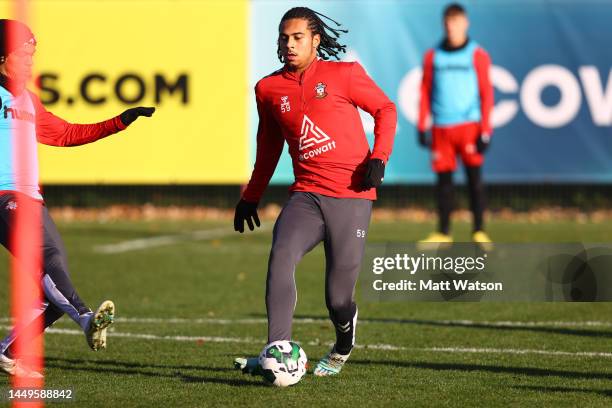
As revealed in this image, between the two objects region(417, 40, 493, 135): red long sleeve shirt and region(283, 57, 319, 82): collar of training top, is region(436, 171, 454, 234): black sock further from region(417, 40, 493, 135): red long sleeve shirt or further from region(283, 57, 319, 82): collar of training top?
region(283, 57, 319, 82): collar of training top

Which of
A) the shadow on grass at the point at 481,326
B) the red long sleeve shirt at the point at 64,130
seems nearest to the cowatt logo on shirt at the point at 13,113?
the red long sleeve shirt at the point at 64,130

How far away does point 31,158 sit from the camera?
775 centimetres

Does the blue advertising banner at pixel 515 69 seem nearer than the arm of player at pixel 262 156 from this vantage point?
No

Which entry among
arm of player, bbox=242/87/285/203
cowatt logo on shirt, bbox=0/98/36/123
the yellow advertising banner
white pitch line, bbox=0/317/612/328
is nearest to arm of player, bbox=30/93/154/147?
cowatt logo on shirt, bbox=0/98/36/123

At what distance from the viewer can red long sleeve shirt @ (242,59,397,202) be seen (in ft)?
24.6

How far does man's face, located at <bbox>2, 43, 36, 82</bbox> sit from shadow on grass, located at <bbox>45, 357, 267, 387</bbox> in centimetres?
182

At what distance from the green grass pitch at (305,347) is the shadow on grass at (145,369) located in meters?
0.01

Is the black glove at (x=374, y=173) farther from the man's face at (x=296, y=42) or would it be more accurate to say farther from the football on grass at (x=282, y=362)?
the football on grass at (x=282, y=362)

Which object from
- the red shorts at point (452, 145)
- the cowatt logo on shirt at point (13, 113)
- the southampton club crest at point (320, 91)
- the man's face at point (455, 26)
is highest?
the man's face at point (455, 26)

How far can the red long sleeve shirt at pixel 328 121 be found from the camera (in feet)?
24.6

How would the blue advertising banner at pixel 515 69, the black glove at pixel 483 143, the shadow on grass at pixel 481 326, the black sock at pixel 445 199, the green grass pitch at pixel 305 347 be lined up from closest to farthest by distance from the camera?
the green grass pitch at pixel 305 347
the shadow on grass at pixel 481 326
the black glove at pixel 483 143
the black sock at pixel 445 199
the blue advertising banner at pixel 515 69

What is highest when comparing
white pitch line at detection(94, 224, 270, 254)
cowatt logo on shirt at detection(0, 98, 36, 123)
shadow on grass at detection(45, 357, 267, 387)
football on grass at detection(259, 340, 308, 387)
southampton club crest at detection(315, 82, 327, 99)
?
southampton club crest at detection(315, 82, 327, 99)

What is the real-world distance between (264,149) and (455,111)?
25.4 ft

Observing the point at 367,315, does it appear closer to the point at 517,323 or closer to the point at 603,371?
the point at 517,323
